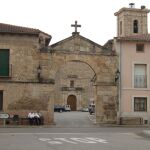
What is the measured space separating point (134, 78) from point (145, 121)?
3.71 metres

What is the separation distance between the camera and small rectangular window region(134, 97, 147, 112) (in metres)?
39.5

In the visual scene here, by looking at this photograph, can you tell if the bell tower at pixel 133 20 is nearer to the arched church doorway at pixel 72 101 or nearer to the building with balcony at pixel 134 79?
the arched church doorway at pixel 72 101

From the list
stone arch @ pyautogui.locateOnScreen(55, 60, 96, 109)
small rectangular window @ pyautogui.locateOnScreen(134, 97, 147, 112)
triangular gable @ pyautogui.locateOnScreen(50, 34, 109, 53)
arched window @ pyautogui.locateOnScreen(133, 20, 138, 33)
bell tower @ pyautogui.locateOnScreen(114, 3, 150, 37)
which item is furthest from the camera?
stone arch @ pyautogui.locateOnScreen(55, 60, 96, 109)

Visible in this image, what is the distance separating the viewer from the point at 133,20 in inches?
2874

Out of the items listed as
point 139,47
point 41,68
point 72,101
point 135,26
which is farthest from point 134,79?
point 72,101

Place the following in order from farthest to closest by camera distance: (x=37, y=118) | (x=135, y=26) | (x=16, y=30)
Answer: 1. (x=135, y=26)
2. (x=16, y=30)
3. (x=37, y=118)

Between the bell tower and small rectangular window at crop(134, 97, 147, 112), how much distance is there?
1333 inches

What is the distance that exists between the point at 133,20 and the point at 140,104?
35.4 meters

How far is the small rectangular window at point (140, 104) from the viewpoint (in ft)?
129

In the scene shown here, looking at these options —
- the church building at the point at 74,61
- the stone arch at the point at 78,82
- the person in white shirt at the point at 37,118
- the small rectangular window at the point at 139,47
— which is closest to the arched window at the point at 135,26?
the stone arch at the point at 78,82

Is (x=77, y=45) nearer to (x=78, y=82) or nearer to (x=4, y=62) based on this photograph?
(x=4, y=62)

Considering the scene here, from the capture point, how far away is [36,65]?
1479 inches

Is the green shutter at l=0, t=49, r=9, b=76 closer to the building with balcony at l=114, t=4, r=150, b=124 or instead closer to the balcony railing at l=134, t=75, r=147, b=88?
the building with balcony at l=114, t=4, r=150, b=124

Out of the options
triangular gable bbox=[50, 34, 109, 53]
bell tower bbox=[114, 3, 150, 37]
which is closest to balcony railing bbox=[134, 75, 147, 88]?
triangular gable bbox=[50, 34, 109, 53]
